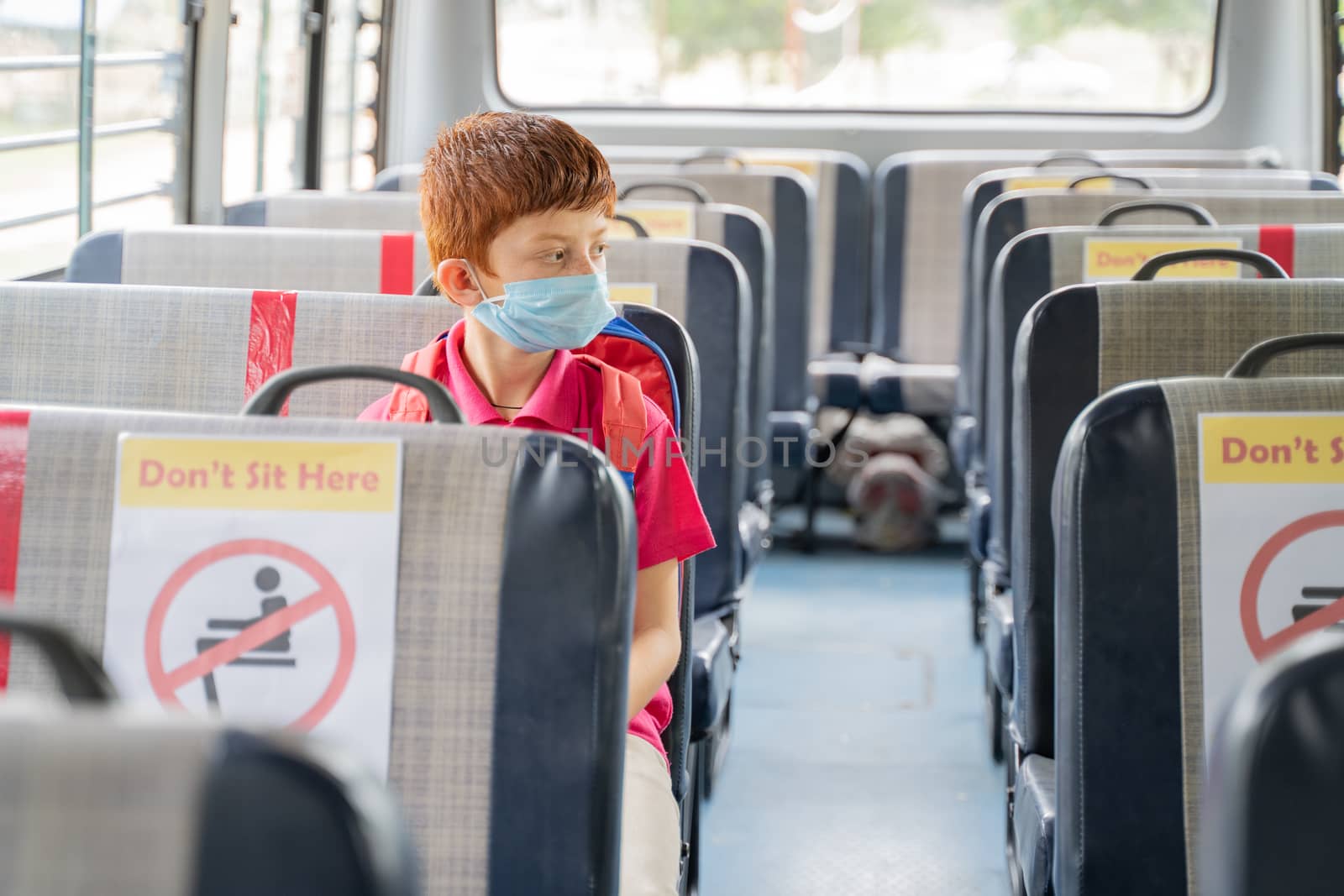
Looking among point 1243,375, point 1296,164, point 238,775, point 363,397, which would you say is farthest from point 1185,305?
point 1296,164

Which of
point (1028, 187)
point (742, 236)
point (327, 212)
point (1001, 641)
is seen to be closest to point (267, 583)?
point (1001, 641)

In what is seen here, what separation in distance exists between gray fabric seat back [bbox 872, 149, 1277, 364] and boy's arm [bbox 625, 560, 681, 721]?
3.46 m

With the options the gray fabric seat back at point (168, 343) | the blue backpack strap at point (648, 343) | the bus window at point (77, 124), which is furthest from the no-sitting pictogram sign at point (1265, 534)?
the bus window at point (77, 124)

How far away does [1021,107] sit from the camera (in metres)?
5.14

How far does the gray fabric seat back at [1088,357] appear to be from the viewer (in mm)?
→ 1805

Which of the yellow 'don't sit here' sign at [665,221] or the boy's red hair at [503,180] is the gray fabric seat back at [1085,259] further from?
the boy's red hair at [503,180]

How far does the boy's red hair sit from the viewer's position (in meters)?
1.46

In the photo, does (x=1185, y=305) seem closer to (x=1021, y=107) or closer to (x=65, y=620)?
(x=65, y=620)

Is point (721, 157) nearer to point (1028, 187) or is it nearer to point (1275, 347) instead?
point (1028, 187)

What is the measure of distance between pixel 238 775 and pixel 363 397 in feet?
3.64

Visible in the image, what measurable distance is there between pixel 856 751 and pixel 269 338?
5.59ft

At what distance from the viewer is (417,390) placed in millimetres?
1456

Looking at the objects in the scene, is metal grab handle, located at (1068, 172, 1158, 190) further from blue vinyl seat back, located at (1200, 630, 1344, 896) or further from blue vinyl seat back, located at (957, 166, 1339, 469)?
blue vinyl seat back, located at (1200, 630, 1344, 896)

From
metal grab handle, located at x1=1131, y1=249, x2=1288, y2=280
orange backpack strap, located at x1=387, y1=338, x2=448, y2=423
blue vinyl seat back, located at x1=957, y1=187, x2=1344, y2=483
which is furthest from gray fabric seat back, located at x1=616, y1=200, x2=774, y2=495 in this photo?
orange backpack strap, located at x1=387, y1=338, x2=448, y2=423
